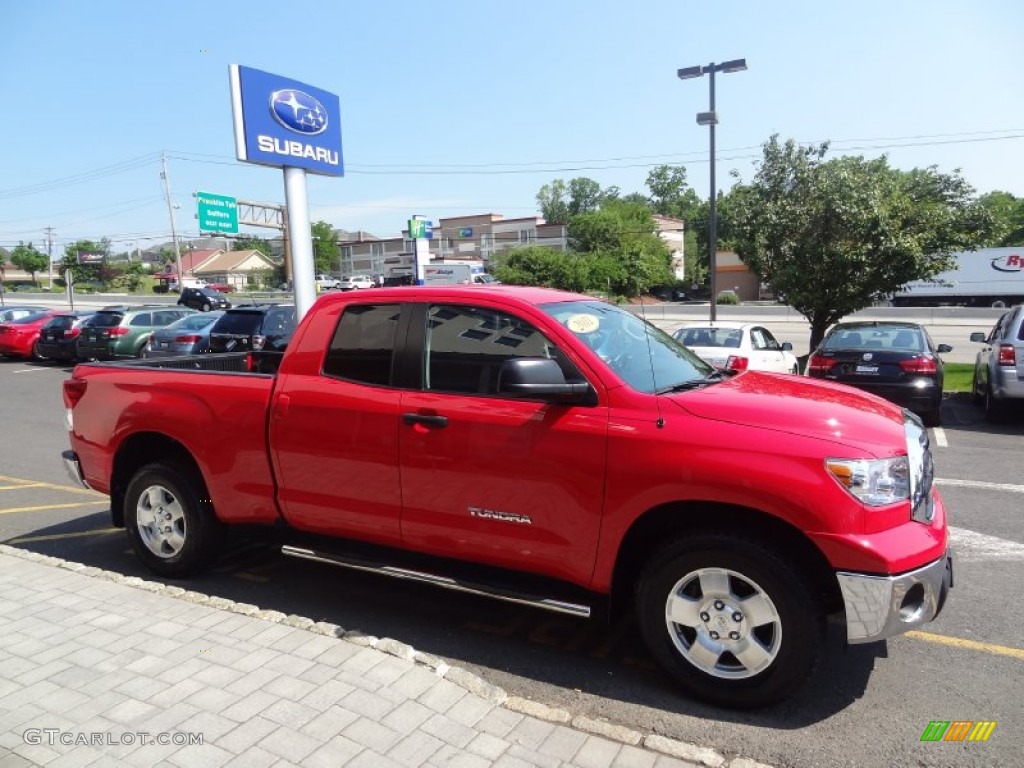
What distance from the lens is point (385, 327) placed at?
3.96 meters

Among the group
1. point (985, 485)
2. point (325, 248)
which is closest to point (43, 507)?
point (985, 485)

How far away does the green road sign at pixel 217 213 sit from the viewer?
36500 millimetres

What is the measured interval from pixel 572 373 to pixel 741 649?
1.45m

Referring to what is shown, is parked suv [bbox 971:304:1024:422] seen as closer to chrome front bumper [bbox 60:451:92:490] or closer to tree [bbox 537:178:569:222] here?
chrome front bumper [bbox 60:451:92:490]

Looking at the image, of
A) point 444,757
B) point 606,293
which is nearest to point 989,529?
point 444,757

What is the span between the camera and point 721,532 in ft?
10.1

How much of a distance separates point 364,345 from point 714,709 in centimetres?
257

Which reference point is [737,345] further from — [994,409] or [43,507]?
[43,507]

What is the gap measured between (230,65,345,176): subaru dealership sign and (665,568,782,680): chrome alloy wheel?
10.8 metres

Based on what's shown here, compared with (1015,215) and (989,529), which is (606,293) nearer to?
(1015,215)

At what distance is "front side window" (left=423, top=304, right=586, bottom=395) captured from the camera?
3586 mm

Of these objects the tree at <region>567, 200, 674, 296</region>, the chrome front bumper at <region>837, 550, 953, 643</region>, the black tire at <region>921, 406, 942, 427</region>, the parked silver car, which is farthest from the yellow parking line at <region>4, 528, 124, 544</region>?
the tree at <region>567, 200, 674, 296</region>

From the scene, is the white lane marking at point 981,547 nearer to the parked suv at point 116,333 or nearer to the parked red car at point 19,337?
the parked suv at point 116,333

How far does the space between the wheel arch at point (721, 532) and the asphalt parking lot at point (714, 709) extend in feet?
1.60
